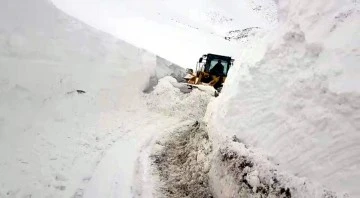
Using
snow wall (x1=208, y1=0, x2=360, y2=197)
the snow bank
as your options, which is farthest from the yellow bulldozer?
snow wall (x1=208, y1=0, x2=360, y2=197)

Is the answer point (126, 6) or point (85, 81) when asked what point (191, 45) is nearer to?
point (126, 6)

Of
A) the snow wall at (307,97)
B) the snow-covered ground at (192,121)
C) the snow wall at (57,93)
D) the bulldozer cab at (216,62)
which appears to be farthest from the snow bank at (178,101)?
the snow wall at (307,97)

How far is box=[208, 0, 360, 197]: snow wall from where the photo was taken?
4039mm

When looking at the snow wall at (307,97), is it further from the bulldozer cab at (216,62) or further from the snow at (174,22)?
the snow at (174,22)

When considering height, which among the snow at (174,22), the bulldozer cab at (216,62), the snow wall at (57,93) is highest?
the snow at (174,22)

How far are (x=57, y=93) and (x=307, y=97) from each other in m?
8.08

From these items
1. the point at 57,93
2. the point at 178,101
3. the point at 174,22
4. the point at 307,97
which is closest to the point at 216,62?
the point at 178,101

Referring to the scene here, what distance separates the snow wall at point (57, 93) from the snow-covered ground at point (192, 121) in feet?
0.14

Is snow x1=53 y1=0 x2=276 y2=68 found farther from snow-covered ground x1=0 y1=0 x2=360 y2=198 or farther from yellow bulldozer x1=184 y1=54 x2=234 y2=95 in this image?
snow-covered ground x1=0 y1=0 x2=360 y2=198

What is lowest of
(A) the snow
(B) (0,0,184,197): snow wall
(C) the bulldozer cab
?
(B) (0,0,184,197): snow wall

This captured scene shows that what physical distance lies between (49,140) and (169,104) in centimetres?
560

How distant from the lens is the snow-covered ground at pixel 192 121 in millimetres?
4316

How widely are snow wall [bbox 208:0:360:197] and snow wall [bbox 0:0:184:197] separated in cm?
283

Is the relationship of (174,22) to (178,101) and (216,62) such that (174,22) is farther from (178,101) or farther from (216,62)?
(178,101)
